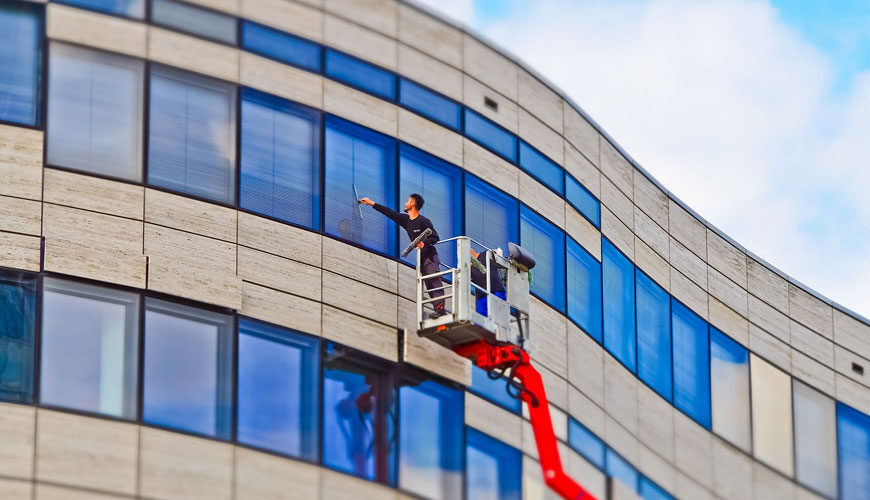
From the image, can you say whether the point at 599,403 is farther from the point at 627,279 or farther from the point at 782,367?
the point at 782,367

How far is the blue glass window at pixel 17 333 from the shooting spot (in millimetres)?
26531

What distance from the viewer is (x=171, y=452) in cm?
2691

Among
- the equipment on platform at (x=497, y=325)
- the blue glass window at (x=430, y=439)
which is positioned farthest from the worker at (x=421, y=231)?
the blue glass window at (x=430, y=439)

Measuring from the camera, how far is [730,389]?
39.1 m

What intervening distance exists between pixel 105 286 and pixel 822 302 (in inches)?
773

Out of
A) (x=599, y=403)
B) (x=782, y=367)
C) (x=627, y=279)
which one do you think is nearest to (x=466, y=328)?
(x=599, y=403)

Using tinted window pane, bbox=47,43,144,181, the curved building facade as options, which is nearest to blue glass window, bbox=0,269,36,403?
the curved building facade

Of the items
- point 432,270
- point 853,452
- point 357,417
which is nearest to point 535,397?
point 432,270

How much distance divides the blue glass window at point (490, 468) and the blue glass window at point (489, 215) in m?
3.82

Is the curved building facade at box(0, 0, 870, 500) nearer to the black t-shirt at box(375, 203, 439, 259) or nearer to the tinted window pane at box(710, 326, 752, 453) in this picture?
the black t-shirt at box(375, 203, 439, 259)

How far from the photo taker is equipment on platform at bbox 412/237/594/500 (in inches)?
1174

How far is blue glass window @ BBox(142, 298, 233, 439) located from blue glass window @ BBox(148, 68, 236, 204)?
2132 mm

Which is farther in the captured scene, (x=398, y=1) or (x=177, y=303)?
(x=398, y=1)

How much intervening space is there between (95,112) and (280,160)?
3148 mm
